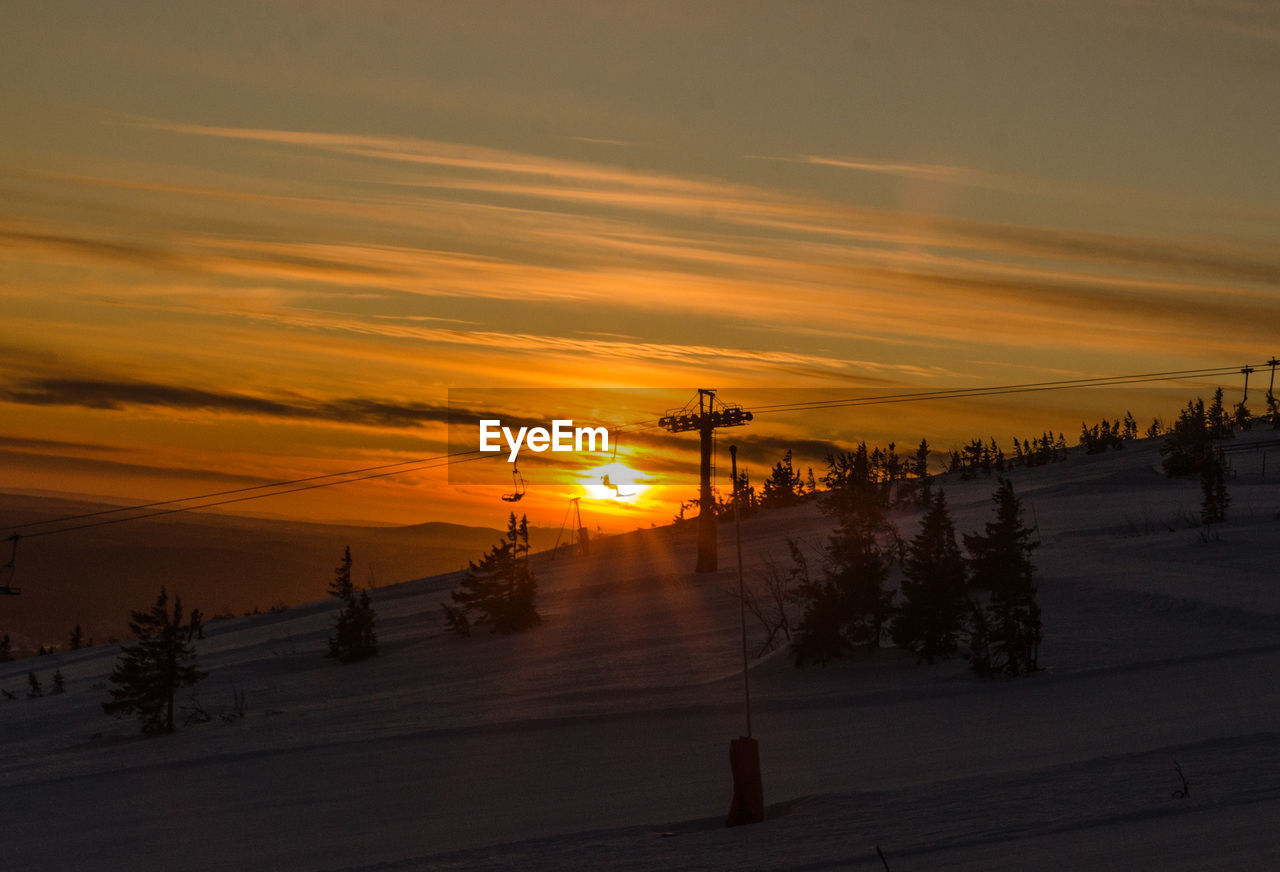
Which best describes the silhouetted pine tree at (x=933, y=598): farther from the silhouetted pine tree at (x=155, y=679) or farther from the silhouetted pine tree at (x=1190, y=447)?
the silhouetted pine tree at (x=1190, y=447)

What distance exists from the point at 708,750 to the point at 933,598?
577 centimetres

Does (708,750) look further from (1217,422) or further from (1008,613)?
(1217,422)

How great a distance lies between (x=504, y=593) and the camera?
102 feet

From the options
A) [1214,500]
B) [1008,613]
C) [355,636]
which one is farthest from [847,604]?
[355,636]

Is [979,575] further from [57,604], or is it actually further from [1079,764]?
[57,604]

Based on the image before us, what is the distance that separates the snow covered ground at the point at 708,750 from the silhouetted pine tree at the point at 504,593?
2.56ft

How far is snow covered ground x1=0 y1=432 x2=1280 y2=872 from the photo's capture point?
11.2 metres

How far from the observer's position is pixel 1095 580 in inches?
920

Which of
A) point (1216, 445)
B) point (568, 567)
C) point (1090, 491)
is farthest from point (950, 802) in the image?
point (1216, 445)

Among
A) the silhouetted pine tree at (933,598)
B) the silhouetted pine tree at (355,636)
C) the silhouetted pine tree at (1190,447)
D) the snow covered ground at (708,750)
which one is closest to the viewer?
the snow covered ground at (708,750)

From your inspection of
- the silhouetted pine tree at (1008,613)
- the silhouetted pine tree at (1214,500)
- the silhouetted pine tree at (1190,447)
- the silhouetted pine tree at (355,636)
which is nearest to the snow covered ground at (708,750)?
the silhouetted pine tree at (1008,613)

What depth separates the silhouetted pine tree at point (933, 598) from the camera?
20.3 m

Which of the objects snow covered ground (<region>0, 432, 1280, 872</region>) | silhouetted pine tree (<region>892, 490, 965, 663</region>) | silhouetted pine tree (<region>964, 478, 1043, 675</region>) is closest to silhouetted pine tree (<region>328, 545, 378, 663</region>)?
snow covered ground (<region>0, 432, 1280, 872</region>)

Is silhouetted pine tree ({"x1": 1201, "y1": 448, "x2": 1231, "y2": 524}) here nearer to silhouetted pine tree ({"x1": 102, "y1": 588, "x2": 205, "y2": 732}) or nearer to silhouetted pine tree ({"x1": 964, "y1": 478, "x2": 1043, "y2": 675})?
silhouetted pine tree ({"x1": 964, "y1": 478, "x2": 1043, "y2": 675})
